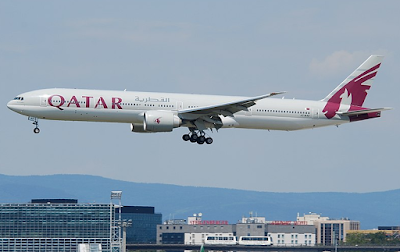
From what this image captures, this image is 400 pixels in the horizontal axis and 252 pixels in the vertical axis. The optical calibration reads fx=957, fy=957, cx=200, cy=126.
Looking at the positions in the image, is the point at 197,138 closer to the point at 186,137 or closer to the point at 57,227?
the point at 186,137

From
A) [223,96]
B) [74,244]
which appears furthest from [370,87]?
[74,244]

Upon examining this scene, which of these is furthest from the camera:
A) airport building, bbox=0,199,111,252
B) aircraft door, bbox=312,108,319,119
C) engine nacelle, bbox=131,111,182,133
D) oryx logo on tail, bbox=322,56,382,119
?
airport building, bbox=0,199,111,252

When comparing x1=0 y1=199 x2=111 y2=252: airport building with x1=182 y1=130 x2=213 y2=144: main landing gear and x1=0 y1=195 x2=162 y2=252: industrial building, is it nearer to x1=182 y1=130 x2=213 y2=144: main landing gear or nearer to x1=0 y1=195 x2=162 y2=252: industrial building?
x1=0 y1=195 x2=162 y2=252: industrial building

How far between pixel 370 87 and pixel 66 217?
9618 centimetres

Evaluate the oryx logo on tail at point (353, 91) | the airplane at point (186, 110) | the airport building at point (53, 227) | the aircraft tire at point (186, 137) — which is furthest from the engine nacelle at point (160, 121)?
the airport building at point (53, 227)

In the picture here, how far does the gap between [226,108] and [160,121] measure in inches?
234

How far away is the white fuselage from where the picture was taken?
81.9m

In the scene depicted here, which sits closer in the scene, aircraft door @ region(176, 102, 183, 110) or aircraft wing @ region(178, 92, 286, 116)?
aircraft wing @ region(178, 92, 286, 116)

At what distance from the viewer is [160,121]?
271 feet

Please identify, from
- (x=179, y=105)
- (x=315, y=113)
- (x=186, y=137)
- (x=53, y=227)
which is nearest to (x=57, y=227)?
(x=53, y=227)

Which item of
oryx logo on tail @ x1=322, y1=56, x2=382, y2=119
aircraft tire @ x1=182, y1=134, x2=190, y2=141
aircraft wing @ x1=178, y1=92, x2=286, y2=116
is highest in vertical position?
oryx logo on tail @ x1=322, y1=56, x2=382, y2=119

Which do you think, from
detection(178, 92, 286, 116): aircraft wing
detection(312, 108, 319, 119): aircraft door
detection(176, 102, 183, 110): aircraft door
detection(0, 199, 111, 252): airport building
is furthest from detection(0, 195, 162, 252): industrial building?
detection(178, 92, 286, 116): aircraft wing

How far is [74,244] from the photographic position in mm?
177000

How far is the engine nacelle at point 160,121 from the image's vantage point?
82.2 metres
